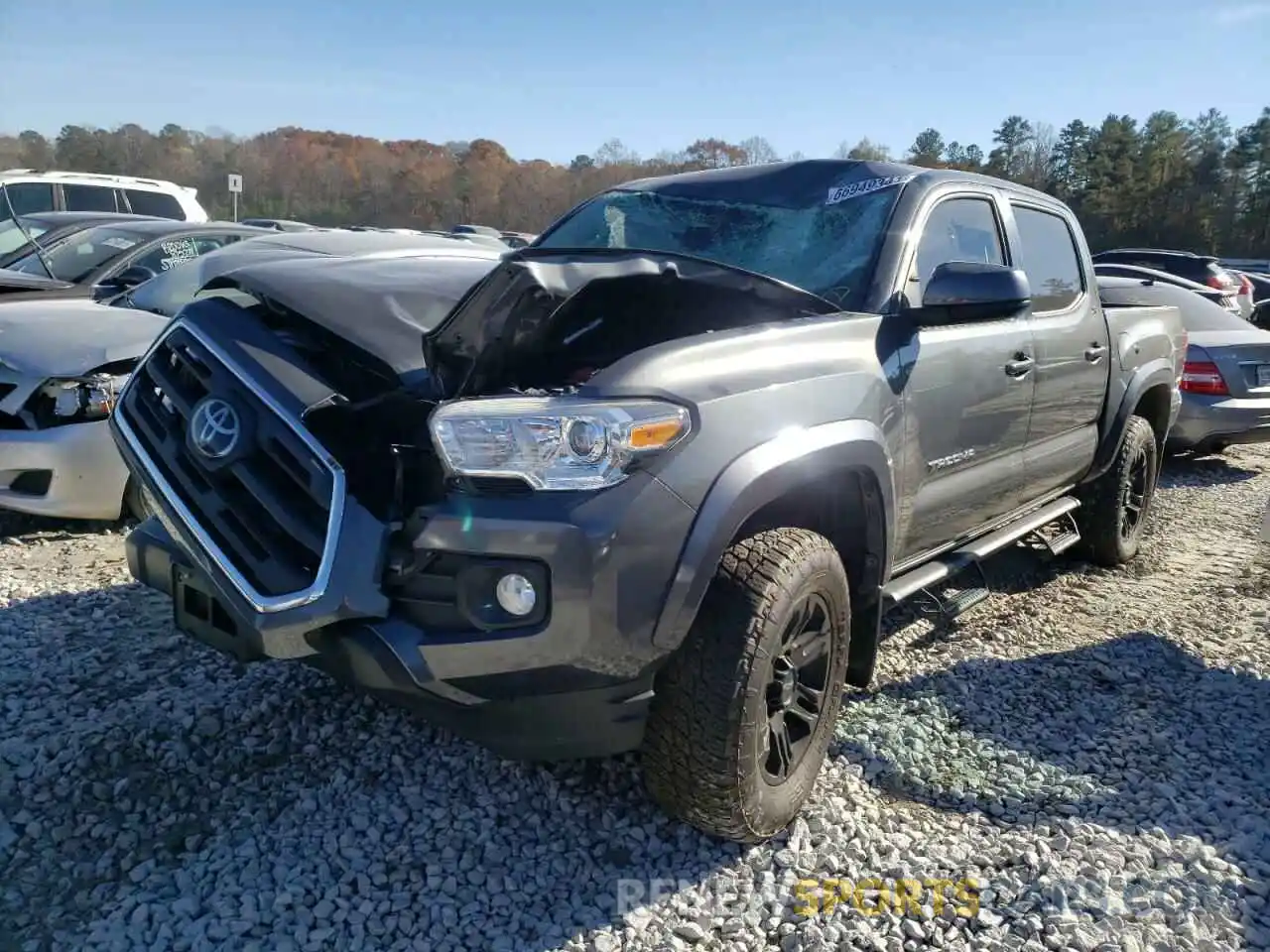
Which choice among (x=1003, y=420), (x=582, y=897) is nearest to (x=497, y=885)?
(x=582, y=897)

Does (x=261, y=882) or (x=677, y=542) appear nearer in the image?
(x=677, y=542)

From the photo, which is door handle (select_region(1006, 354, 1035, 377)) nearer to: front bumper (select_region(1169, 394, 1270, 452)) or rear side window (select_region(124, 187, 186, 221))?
front bumper (select_region(1169, 394, 1270, 452))

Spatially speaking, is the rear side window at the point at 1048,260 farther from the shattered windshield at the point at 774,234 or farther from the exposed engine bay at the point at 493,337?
the exposed engine bay at the point at 493,337

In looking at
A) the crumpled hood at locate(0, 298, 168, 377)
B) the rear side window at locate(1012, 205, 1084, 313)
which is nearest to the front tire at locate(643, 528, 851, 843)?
the rear side window at locate(1012, 205, 1084, 313)

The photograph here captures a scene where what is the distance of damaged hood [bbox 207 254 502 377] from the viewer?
2629 mm

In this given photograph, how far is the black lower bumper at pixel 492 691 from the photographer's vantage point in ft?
7.06

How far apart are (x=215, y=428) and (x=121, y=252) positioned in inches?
216

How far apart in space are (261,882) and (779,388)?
1.76m

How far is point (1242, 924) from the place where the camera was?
8.07ft

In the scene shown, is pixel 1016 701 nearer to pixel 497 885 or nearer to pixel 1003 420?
pixel 1003 420

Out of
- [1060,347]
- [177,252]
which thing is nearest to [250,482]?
[1060,347]

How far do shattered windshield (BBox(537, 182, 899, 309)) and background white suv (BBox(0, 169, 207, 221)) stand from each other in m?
10.5

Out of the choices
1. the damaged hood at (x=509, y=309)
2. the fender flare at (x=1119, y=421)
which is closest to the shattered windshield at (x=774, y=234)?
the damaged hood at (x=509, y=309)

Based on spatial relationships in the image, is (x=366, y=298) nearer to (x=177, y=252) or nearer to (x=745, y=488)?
(x=745, y=488)
